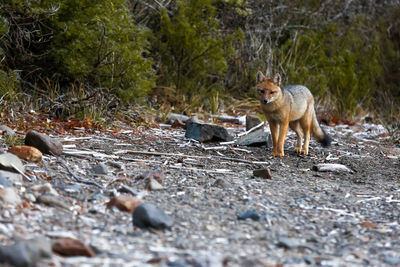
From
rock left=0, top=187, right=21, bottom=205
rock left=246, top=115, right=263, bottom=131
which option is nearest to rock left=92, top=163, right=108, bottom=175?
rock left=0, top=187, right=21, bottom=205

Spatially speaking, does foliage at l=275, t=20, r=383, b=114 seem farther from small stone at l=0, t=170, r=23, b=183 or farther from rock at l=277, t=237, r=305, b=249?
rock at l=277, t=237, r=305, b=249

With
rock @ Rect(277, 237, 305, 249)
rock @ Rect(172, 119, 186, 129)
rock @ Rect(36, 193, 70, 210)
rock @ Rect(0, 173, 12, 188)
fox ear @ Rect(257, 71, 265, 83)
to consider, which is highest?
fox ear @ Rect(257, 71, 265, 83)

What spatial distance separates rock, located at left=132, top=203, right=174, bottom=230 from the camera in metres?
3.12

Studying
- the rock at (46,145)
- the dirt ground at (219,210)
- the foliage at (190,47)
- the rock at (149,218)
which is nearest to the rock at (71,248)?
the dirt ground at (219,210)

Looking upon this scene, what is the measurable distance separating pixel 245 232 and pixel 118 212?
84cm

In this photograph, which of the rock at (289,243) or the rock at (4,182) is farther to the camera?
the rock at (4,182)

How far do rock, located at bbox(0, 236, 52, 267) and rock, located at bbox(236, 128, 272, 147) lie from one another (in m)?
4.49

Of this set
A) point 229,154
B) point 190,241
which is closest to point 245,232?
point 190,241

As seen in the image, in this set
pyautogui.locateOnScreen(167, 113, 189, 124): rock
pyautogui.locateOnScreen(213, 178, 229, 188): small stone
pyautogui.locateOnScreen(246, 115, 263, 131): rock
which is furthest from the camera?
pyautogui.locateOnScreen(167, 113, 189, 124): rock

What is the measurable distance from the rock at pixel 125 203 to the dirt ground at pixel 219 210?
0.18 feet

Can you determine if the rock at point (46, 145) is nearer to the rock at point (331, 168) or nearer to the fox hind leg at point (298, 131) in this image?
the rock at point (331, 168)

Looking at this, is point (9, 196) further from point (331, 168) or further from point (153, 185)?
point (331, 168)

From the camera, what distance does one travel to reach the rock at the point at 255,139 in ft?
22.0

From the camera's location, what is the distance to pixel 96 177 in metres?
4.19
